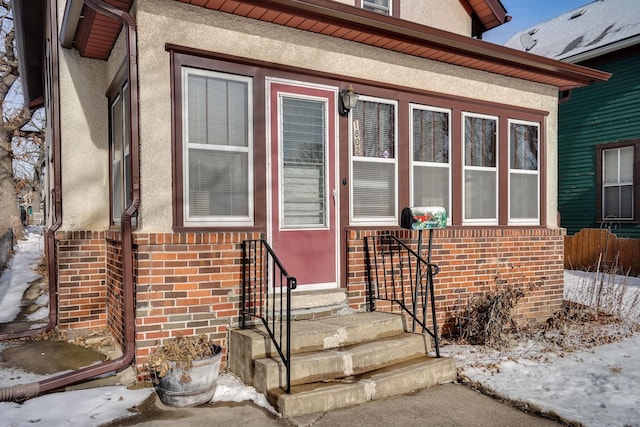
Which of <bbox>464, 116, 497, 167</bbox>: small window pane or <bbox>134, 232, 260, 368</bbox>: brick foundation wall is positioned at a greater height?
<bbox>464, 116, 497, 167</bbox>: small window pane

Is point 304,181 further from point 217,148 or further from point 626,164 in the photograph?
point 626,164

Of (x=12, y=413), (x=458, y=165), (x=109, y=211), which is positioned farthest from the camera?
(x=458, y=165)

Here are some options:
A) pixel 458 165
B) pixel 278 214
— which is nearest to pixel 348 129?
pixel 278 214

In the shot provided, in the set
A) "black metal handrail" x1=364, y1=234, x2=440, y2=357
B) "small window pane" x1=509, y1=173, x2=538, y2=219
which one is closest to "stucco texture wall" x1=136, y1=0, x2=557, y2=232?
"small window pane" x1=509, y1=173, x2=538, y2=219

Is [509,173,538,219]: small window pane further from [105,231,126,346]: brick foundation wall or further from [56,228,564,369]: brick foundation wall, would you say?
[105,231,126,346]: brick foundation wall

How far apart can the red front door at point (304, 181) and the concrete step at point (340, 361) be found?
39.9 inches

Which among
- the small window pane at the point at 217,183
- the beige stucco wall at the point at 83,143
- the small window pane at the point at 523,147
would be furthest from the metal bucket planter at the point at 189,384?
the small window pane at the point at 523,147

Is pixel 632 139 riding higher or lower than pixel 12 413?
higher

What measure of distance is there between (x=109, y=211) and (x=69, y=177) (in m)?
0.58

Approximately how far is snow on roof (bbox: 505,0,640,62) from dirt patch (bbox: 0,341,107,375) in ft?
37.3

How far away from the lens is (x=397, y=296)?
17.4 ft

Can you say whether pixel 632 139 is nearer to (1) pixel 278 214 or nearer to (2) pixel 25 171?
(1) pixel 278 214

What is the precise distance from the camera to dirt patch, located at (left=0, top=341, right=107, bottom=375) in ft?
13.8

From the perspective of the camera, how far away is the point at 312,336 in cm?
399
